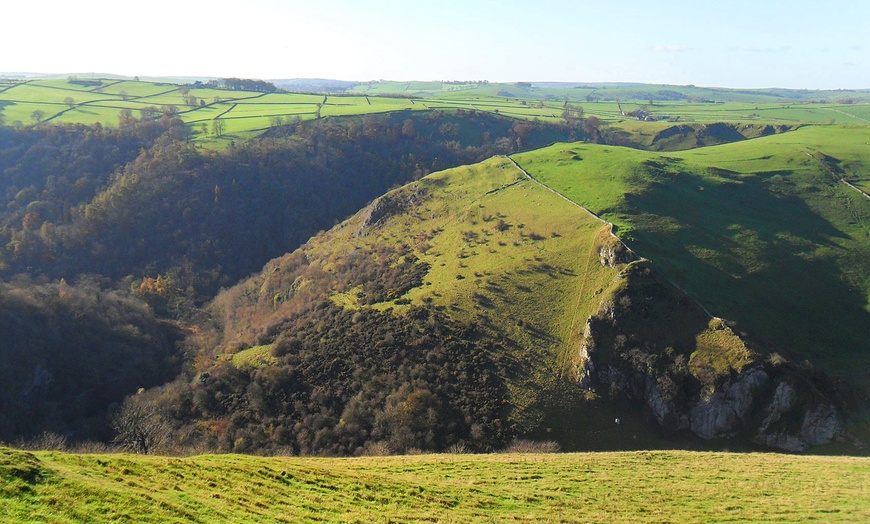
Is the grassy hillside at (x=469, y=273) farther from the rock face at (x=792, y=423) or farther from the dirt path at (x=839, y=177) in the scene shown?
the dirt path at (x=839, y=177)

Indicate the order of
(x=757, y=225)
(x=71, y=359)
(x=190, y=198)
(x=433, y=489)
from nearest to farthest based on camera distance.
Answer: (x=433, y=489) < (x=71, y=359) < (x=757, y=225) < (x=190, y=198)

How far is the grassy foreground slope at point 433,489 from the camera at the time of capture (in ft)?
65.6

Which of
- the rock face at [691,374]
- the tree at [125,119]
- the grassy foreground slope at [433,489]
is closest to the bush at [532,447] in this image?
the grassy foreground slope at [433,489]

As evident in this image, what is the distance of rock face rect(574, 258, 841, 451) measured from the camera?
45.5m

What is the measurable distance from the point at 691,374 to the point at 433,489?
3426 centimetres

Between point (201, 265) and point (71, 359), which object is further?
point (201, 265)

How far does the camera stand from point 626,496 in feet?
92.2

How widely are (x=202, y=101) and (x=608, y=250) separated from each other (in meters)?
179

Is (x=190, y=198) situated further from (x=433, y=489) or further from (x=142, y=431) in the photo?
(x=433, y=489)

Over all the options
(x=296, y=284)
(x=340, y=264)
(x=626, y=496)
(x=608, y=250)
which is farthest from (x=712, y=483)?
(x=296, y=284)

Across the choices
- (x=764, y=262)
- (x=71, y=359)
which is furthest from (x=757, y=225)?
(x=71, y=359)

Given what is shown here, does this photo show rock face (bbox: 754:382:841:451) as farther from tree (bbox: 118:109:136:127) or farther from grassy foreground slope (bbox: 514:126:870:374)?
tree (bbox: 118:109:136:127)

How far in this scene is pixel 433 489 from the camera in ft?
90.7

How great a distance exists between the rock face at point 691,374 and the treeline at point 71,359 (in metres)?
62.3
